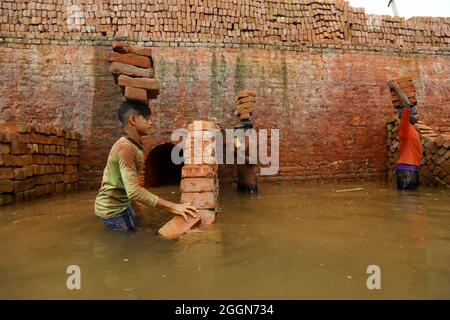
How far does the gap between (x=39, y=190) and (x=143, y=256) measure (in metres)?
5.04

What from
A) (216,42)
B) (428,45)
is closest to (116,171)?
(216,42)

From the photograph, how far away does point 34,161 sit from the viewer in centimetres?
631

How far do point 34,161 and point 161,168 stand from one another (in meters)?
4.26

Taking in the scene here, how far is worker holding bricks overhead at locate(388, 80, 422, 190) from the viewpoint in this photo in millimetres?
6398

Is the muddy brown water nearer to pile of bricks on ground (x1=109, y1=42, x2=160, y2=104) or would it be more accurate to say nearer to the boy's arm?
the boy's arm

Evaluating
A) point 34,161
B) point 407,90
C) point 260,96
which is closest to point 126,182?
point 34,161

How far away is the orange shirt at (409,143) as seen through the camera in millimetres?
6414

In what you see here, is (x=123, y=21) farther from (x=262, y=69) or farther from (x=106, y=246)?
(x=106, y=246)

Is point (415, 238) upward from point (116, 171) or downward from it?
downward

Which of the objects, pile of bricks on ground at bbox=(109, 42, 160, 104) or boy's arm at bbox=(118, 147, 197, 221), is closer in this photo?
boy's arm at bbox=(118, 147, 197, 221)

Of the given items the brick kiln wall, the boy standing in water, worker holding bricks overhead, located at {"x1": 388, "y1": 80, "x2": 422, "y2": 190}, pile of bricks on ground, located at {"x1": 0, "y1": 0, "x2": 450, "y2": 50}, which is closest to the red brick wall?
the brick kiln wall

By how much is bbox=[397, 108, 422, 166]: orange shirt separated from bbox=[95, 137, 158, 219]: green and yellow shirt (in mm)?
5602

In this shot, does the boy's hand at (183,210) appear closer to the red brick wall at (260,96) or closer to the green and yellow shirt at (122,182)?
the green and yellow shirt at (122,182)

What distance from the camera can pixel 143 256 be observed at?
2.55 metres
